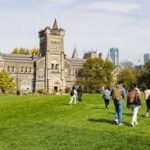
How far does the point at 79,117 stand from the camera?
31.0 metres

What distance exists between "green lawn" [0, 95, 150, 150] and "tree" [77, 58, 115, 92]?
285 feet

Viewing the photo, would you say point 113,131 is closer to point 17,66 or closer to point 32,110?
point 32,110

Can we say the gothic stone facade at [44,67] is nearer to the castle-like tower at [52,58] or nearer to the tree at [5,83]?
the castle-like tower at [52,58]

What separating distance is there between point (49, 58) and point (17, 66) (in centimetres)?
918

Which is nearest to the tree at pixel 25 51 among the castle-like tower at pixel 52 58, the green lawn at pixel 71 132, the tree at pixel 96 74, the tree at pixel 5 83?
the castle-like tower at pixel 52 58

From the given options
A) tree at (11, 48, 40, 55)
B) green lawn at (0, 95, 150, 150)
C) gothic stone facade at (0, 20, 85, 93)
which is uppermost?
tree at (11, 48, 40, 55)

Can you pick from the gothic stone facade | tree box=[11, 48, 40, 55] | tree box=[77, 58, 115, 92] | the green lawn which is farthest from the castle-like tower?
the green lawn

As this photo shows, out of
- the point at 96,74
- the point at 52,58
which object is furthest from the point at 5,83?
the point at 96,74

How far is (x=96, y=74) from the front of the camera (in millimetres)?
123812

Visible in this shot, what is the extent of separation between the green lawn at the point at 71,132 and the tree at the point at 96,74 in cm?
8684

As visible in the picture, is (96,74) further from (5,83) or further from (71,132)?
(71,132)

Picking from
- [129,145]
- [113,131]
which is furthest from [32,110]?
[129,145]

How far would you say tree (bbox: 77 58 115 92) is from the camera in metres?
122

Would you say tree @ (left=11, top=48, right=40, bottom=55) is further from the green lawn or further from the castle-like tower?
the green lawn
